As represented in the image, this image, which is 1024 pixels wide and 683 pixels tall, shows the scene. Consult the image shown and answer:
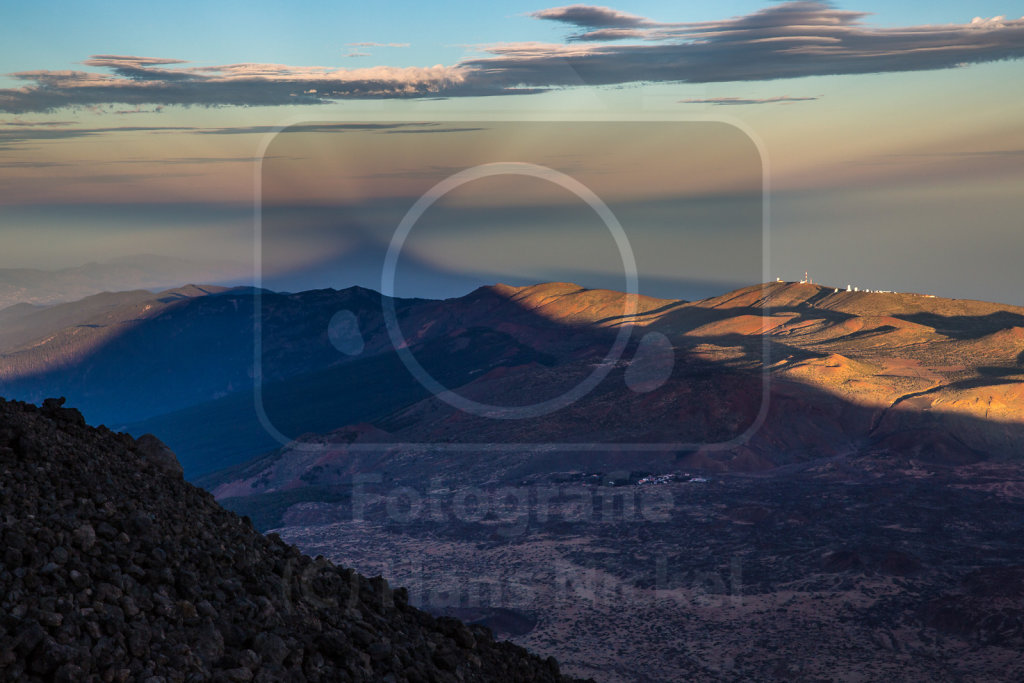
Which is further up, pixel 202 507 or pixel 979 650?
pixel 202 507

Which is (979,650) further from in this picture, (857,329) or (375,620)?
(857,329)

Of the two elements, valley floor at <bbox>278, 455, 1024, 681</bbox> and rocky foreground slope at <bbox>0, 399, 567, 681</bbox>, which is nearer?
rocky foreground slope at <bbox>0, 399, 567, 681</bbox>

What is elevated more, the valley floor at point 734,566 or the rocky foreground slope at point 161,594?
the rocky foreground slope at point 161,594

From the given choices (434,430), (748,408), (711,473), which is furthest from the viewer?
(434,430)

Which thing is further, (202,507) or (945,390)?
(945,390)

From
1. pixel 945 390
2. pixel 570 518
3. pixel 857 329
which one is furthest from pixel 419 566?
pixel 857 329

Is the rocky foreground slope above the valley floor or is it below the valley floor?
above

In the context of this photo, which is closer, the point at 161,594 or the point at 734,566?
the point at 161,594

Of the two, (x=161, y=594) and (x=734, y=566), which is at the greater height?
(x=161, y=594)
